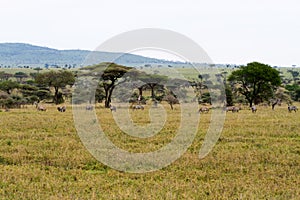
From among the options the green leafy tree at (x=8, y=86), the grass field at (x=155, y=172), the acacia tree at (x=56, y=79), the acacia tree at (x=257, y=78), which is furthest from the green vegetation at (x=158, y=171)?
the green leafy tree at (x=8, y=86)

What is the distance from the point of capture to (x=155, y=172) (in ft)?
32.3

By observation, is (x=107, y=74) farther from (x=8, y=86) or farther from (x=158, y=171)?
(x=158, y=171)

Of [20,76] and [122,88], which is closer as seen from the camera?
[122,88]

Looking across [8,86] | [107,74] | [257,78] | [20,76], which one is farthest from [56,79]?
[20,76]

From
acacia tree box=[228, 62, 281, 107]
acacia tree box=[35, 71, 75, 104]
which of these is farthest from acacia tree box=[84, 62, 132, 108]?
Answer: acacia tree box=[228, 62, 281, 107]

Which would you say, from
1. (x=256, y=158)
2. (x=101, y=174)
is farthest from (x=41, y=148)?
(x=256, y=158)

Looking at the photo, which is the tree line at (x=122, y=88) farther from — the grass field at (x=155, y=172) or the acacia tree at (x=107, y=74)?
the grass field at (x=155, y=172)

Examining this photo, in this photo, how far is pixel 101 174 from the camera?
381 inches

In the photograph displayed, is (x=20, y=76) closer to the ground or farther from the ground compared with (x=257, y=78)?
closer to the ground

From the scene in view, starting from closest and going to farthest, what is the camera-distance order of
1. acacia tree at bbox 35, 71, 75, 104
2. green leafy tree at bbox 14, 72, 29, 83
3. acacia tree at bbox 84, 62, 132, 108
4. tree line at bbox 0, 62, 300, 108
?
acacia tree at bbox 84, 62, 132, 108, tree line at bbox 0, 62, 300, 108, acacia tree at bbox 35, 71, 75, 104, green leafy tree at bbox 14, 72, 29, 83

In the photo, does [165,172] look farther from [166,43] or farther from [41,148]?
[166,43]

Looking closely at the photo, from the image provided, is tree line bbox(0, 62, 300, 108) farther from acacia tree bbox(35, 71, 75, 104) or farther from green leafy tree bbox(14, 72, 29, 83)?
green leafy tree bbox(14, 72, 29, 83)

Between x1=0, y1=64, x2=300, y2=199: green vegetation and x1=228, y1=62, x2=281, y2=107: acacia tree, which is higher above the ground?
x1=228, y1=62, x2=281, y2=107: acacia tree

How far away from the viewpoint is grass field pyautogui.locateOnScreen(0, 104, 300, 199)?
7.99 meters
